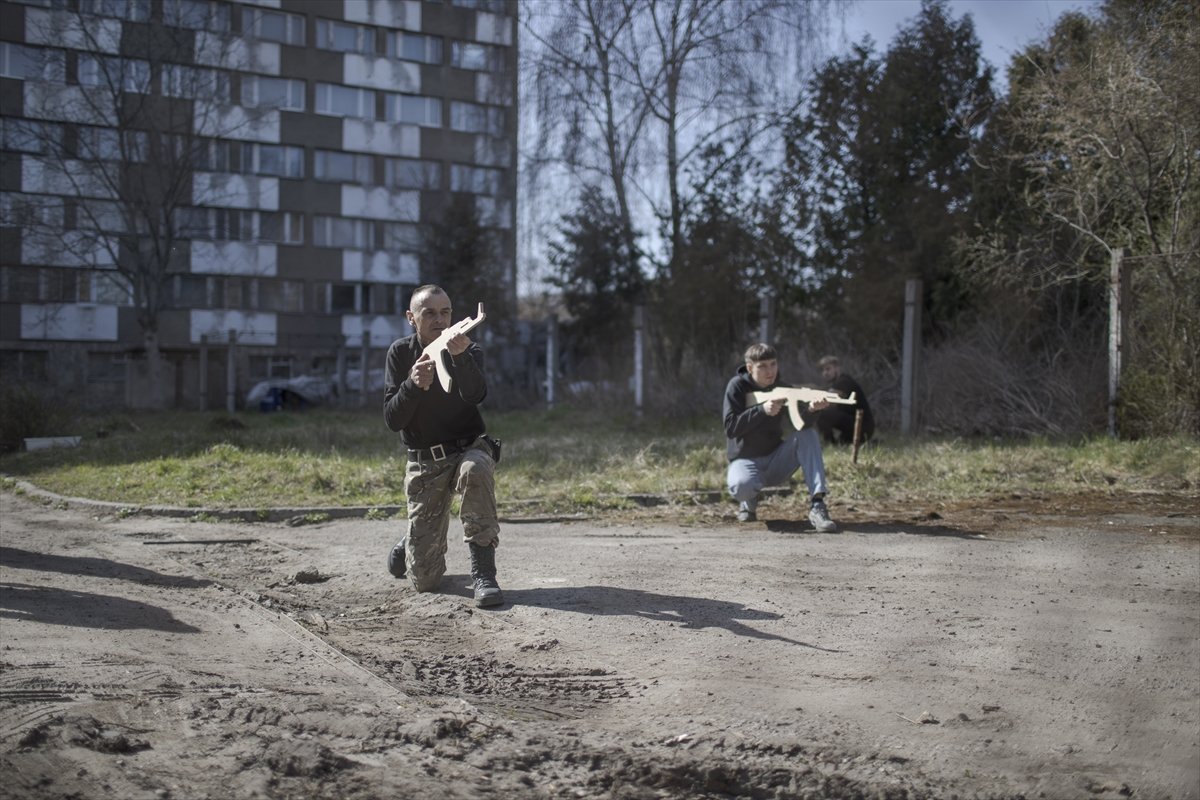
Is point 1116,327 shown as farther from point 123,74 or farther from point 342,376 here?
point 123,74

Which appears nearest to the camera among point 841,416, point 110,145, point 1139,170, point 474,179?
point 1139,170

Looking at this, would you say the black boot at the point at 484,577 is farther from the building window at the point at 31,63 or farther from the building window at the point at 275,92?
the building window at the point at 275,92

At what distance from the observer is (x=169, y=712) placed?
15.1ft

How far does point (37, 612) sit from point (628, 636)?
3.25 meters

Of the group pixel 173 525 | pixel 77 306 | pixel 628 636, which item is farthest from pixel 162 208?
pixel 628 636

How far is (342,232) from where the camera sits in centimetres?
4750

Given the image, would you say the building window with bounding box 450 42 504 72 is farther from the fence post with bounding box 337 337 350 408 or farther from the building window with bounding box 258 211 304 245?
the fence post with bounding box 337 337 350 408

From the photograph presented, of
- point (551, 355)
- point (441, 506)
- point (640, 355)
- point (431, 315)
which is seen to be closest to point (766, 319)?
point (640, 355)

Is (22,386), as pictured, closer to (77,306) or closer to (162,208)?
(162,208)

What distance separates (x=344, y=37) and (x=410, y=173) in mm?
6281

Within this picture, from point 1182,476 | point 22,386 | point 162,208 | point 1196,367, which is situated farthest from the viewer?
point 162,208

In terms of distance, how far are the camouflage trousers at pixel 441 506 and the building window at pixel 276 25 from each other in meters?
40.0

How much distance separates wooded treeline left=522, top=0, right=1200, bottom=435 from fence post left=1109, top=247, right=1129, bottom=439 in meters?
0.15

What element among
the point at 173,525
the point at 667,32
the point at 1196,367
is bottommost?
the point at 173,525
